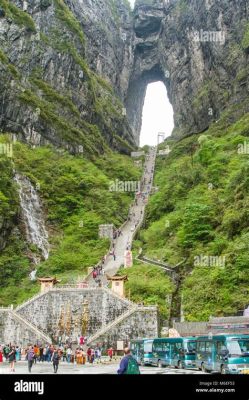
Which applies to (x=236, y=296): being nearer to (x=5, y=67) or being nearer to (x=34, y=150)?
(x=34, y=150)

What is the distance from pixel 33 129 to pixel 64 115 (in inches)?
336

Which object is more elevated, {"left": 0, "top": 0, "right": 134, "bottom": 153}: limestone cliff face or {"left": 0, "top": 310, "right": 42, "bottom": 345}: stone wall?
{"left": 0, "top": 0, "right": 134, "bottom": 153}: limestone cliff face

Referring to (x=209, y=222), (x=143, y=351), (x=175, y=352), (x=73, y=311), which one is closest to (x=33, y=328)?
(x=73, y=311)

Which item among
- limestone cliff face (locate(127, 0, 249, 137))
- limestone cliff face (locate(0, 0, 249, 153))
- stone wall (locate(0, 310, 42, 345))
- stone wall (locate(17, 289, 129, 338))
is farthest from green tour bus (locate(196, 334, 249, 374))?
limestone cliff face (locate(127, 0, 249, 137))

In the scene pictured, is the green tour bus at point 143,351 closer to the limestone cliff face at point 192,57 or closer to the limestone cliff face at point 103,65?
the limestone cliff face at point 103,65

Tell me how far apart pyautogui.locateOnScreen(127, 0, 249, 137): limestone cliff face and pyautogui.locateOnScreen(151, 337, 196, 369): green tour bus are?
5615 centimetres

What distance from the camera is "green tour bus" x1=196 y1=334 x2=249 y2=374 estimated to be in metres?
18.5

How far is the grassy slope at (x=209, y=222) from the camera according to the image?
1518 inches

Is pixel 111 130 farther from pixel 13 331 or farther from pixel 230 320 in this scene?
pixel 230 320

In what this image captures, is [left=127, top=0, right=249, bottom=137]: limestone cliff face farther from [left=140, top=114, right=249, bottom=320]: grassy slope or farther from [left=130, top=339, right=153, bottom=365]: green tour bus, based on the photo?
[left=130, top=339, right=153, bottom=365]: green tour bus

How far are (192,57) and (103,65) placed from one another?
18756 millimetres

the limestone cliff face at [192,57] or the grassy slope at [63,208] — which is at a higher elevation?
the limestone cliff face at [192,57]

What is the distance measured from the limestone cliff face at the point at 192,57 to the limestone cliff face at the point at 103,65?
0.73 feet

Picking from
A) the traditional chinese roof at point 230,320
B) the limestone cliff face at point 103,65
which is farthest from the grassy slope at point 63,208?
the traditional chinese roof at point 230,320
